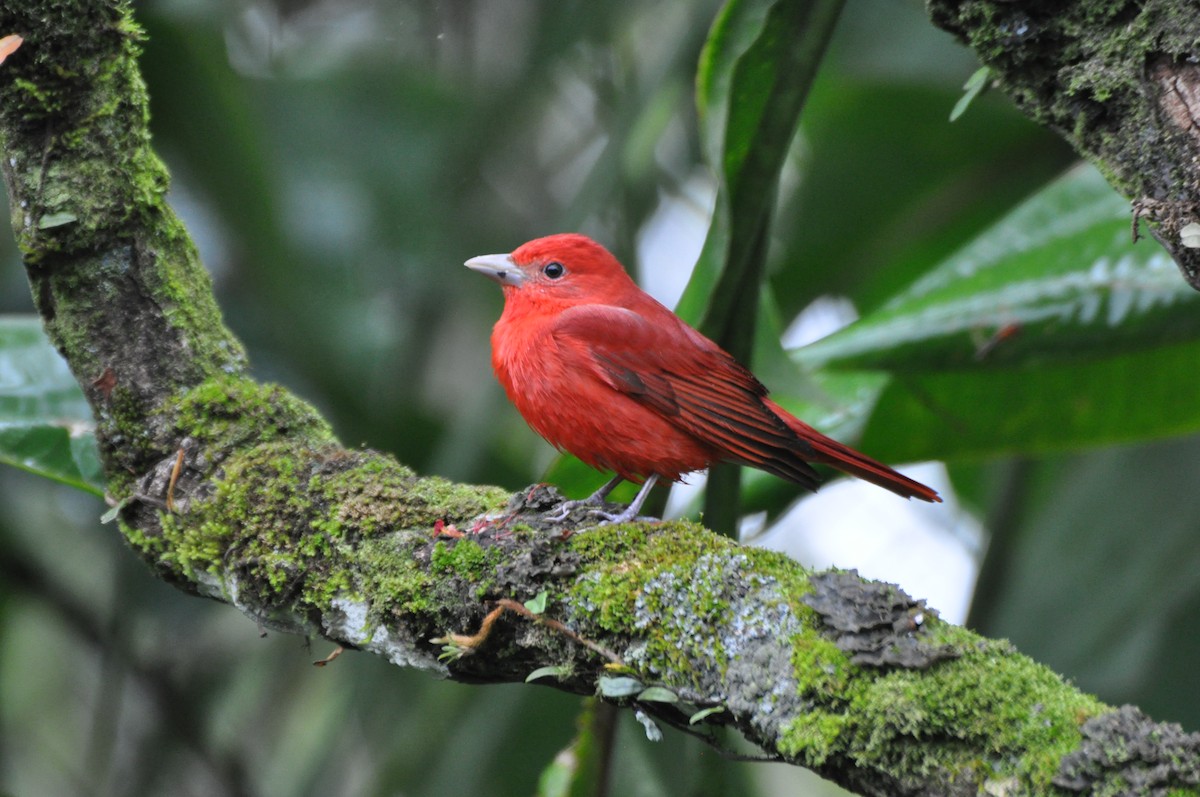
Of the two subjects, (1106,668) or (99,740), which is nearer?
(1106,668)

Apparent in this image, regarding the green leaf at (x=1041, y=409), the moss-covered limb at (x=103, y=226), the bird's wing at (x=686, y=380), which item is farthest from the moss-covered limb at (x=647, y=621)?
the green leaf at (x=1041, y=409)

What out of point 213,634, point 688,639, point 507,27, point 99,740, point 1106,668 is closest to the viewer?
point 688,639

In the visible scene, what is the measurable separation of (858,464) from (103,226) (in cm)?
169

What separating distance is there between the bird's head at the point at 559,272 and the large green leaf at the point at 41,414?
1118mm

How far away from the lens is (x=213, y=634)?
4.74 meters

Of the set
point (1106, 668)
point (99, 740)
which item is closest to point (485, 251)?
point (99, 740)

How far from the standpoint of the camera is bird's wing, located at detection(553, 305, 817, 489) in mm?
2598

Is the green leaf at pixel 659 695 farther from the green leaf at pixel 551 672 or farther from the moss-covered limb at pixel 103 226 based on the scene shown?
the moss-covered limb at pixel 103 226

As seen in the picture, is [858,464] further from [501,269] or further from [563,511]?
[501,269]

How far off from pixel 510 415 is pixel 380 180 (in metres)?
1.17

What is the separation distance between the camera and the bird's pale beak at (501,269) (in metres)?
3.24

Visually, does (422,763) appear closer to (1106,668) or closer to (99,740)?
(99,740)

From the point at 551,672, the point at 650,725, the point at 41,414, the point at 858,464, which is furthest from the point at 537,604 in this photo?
the point at 41,414

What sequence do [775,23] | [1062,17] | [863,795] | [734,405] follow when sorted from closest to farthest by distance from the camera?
1. [863,795]
2. [1062,17]
3. [775,23]
4. [734,405]
